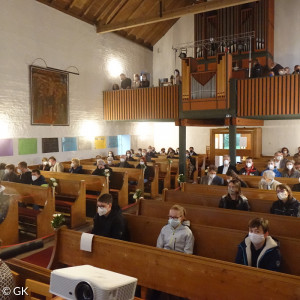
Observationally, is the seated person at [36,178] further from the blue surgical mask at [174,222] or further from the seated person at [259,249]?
the seated person at [259,249]

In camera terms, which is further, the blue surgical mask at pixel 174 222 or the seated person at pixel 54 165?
the seated person at pixel 54 165

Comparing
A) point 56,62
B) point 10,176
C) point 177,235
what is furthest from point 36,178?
point 56,62

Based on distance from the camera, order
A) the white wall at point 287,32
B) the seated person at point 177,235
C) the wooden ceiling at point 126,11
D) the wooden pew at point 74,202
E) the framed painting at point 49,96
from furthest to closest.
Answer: the white wall at point 287,32 → the wooden ceiling at point 126,11 → the framed painting at point 49,96 → the wooden pew at point 74,202 → the seated person at point 177,235

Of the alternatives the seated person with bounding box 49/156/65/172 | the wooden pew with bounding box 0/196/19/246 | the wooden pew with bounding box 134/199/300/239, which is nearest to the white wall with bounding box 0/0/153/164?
the seated person with bounding box 49/156/65/172

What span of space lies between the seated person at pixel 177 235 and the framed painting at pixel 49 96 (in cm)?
912

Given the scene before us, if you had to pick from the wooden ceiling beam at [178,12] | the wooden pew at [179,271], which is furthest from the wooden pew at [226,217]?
the wooden ceiling beam at [178,12]

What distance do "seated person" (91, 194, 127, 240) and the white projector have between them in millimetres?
2546

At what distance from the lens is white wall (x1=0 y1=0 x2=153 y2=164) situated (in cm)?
1059

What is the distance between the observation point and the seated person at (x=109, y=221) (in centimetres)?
403

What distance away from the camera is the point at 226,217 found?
4578mm

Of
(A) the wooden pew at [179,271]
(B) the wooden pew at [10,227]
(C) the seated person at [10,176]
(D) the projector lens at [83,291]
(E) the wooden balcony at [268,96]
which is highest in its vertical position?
(E) the wooden balcony at [268,96]

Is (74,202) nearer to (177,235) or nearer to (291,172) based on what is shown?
(177,235)

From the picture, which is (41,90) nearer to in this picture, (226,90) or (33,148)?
(33,148)

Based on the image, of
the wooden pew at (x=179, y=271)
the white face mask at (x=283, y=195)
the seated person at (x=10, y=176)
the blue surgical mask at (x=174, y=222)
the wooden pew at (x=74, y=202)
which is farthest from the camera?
the seated person at (x=10, y=176)
